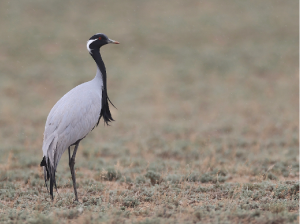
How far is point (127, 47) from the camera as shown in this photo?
2670 cm

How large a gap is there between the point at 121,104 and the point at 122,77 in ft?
14.1

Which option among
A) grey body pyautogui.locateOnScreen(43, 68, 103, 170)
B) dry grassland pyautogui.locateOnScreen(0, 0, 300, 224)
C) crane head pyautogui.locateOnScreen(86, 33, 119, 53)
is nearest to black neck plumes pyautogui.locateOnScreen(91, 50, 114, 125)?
crane head pyautogui.locateOnScreen(86, 33, 119, 53)

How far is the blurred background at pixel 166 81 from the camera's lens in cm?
1110

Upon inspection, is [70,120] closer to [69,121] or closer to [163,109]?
[69,121]

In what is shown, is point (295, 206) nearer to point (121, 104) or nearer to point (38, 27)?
point (121, 104)

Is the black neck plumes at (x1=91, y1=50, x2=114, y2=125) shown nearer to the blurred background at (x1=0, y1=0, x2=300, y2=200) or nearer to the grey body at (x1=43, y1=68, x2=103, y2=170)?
the grey body at (x1=43, y1=68, x2=103, y2=170)

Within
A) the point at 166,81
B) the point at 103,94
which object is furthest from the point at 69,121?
the point at 166,81

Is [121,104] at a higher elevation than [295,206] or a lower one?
higher

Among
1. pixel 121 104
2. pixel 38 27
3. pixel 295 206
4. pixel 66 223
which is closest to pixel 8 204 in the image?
pixel 66 223

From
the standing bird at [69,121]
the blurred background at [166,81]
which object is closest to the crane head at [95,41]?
the standing bird at [69,121]

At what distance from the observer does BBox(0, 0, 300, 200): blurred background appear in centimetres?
1110

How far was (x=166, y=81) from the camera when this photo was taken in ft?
72.6

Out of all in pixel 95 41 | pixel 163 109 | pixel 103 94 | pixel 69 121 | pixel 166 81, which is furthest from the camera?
pixel 166 81

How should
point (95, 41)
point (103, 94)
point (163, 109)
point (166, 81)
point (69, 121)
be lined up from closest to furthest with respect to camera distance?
point (69, 121)
point (103, 94)
point (95, 41)
point (163, 109)
point (166, 81)
